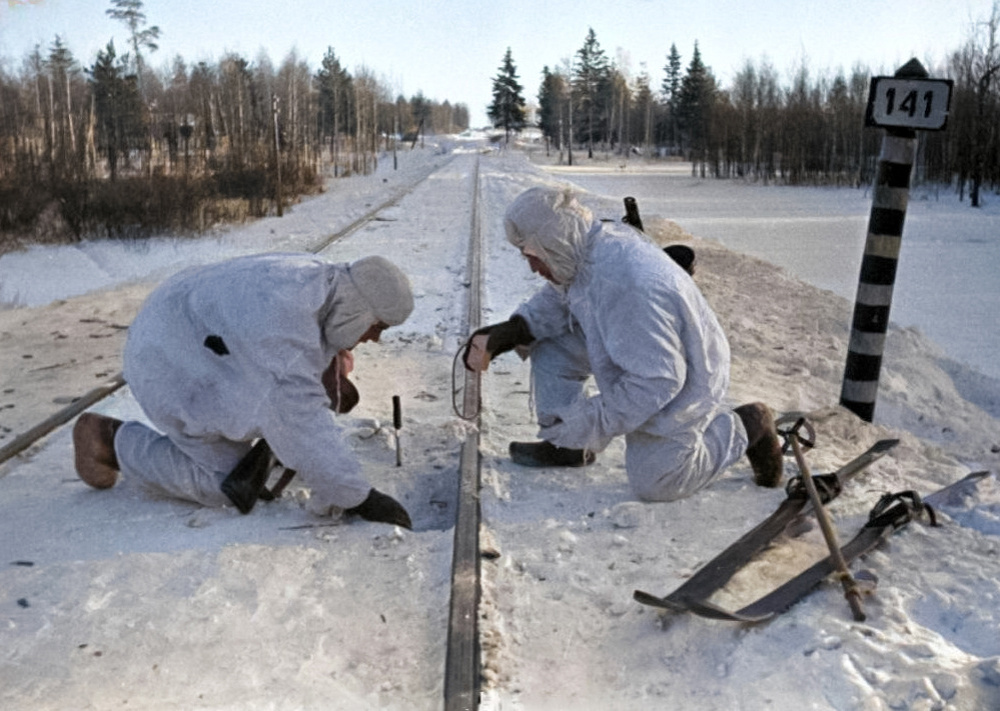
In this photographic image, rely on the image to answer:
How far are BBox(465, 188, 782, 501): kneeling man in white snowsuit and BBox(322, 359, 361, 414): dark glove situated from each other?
2.15 feet

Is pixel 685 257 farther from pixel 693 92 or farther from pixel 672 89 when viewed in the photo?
pixel 672 89

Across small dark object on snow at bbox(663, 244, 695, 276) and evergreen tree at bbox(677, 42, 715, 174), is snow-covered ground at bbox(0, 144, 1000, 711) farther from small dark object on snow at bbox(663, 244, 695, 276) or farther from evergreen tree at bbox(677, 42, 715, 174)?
evergreen tree at bbox(677, 42, 715, 174)

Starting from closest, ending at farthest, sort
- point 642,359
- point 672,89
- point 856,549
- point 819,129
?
point 856,549 < point 642,359 < point 819,129 < point 672,89

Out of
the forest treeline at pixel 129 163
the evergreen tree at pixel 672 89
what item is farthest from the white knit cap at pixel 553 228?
the evergreen tree at pixel 672 89

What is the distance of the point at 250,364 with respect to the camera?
3.64 m

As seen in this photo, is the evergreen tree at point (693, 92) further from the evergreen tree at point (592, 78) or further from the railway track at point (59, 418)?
the railway track at point (59, 418)

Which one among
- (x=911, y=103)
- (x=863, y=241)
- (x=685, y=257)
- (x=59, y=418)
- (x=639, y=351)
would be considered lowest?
(x=863, y=241)

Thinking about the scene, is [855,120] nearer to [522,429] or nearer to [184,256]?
[184,256]

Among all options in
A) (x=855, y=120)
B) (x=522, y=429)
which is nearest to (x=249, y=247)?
(x=522, y=429)

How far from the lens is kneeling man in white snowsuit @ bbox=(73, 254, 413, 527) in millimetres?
3602

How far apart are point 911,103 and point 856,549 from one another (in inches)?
104

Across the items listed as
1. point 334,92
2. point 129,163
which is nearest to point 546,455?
point 129,163

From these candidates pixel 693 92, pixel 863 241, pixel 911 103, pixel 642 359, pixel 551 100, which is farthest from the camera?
pixel 551 100

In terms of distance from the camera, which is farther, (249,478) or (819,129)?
(819,129)
